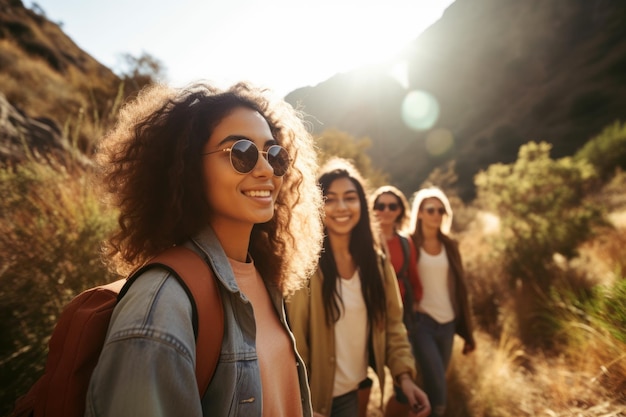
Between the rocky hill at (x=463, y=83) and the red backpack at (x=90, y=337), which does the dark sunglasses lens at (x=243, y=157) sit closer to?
the red backpack at (x=90, y=337)

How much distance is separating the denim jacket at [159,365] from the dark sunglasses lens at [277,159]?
2.03 ft

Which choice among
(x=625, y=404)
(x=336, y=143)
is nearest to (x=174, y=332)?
(x=625, y=404)

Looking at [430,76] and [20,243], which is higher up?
[430,76]

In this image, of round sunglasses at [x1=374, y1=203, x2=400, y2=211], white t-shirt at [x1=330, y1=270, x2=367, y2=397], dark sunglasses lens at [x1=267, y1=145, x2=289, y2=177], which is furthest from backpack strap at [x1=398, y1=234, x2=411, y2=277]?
dark sunglasses lens at [x1=267, y1=145, x2=289, y2=177]

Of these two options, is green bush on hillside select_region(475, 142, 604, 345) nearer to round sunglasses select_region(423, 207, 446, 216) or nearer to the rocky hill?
round sunglasses select_region(423, 207, 446, 216)

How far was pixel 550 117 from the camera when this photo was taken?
36438mm

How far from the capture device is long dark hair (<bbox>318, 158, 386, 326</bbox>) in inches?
86.5

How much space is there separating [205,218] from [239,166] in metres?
0.22

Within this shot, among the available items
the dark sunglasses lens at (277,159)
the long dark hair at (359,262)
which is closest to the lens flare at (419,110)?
the long dark hair at (359,262)

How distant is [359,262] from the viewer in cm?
243

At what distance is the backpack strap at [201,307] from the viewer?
2.74 feet

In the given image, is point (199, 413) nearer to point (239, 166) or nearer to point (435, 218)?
point (239, 166)

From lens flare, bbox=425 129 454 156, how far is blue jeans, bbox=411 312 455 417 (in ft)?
141

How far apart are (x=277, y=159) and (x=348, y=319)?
1.37m
